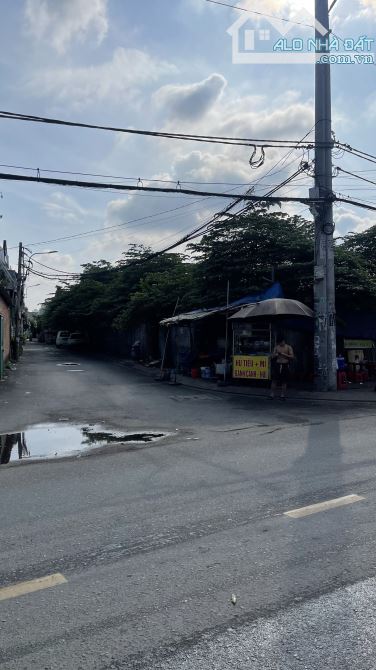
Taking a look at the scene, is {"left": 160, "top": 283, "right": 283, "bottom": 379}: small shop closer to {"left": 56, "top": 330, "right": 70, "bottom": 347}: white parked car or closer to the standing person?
the standing person

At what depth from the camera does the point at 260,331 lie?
17.5 m

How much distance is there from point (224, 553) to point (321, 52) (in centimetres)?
1585

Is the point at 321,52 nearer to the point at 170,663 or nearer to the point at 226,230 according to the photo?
the point at 226,230

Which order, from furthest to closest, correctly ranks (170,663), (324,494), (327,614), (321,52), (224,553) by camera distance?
(321,52) → (324,494) → (224,553) → (327,614) → (170,663)

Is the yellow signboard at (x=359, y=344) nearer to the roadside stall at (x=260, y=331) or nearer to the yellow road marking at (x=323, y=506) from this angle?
the roadside stall at (x=260, y=331)

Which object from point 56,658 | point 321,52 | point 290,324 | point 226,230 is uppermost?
point 321,52

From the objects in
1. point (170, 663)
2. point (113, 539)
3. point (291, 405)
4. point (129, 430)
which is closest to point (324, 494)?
point (113, 539)

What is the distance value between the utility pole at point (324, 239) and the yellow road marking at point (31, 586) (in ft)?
42.2

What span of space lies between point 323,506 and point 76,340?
148 ft

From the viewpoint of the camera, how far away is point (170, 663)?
2803 millimetres

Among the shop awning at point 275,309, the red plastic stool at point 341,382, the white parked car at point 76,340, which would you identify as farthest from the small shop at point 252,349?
the white parked car at point 76,340

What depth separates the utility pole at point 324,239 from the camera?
615 inches

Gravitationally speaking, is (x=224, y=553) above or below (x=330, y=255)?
below

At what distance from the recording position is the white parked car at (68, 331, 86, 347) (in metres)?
48.7
